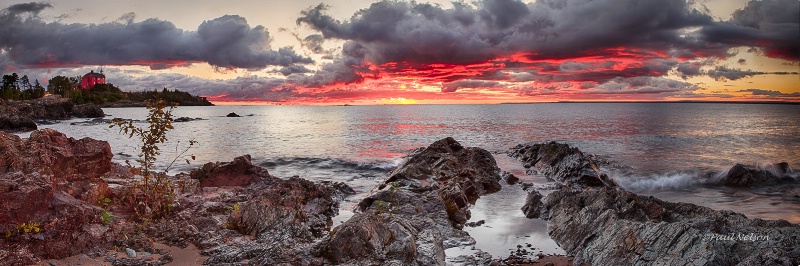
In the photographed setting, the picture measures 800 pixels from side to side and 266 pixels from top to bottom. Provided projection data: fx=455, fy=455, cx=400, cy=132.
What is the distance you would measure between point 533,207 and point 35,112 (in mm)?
106311

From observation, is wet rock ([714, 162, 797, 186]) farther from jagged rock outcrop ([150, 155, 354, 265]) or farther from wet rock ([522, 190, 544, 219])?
jagged rock outcrop ([150, 155, 354, 265])

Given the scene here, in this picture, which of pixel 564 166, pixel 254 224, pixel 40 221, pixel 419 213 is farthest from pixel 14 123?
pixel 564 166

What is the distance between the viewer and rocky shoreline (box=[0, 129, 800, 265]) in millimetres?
8258

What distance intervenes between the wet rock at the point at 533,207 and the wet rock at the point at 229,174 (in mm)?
10555

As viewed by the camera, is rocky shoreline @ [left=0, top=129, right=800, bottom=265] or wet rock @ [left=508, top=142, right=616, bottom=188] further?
wet rock @ [left=508, top=142, right=616, bottom=188]

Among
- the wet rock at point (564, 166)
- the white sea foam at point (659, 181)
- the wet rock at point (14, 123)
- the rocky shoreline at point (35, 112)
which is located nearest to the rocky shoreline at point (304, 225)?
the wet rock at point (564, 166)

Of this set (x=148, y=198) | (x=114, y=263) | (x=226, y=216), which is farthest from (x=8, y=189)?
(x=226, y=216)

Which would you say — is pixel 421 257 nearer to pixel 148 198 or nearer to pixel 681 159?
pixel 148 198

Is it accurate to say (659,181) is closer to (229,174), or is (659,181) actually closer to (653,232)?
(653,232)

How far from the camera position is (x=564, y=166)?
2505cm

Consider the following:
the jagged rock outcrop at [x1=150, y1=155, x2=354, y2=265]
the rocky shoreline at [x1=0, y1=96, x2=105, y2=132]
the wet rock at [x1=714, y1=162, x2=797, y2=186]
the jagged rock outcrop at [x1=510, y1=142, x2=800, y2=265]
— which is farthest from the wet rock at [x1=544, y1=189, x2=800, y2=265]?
the rocky shoreline at [x1=0, y1=96, x2=105, y2=132]

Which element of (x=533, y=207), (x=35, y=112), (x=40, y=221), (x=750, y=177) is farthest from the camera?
(x=35, y=112)

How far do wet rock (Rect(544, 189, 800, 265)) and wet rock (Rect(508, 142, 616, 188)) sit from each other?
31.6ft

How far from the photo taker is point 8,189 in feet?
27.9
